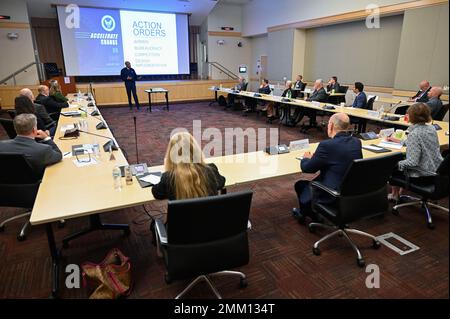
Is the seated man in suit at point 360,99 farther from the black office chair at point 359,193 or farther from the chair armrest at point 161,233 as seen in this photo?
the chair armrest at point 161,233

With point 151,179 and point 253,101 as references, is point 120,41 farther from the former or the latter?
point 151,179

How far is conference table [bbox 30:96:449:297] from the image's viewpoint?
6.31ft

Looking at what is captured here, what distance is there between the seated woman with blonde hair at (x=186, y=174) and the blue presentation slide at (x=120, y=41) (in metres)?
10.4

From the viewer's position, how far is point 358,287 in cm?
210

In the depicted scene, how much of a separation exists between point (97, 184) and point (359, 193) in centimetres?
199

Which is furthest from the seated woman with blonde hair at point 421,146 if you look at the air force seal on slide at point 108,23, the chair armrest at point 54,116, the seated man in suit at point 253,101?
the air force seal on slide at point 108,23

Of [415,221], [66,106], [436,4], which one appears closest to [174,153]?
[415,221]

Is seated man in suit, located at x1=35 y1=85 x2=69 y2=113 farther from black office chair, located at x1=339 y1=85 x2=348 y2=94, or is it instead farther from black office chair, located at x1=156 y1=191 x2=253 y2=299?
black office chair, located at x1=339 y1=85 x2=348 y2=94

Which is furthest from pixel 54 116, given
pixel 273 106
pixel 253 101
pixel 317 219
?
pixel 253 101

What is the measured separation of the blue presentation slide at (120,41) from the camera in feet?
33.4

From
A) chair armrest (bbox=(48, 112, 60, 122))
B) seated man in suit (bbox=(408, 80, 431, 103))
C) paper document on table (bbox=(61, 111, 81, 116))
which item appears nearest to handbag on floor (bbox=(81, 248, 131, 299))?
paper document on table (bbox=(61, 111, 81, 116))

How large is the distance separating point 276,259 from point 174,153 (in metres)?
1.26

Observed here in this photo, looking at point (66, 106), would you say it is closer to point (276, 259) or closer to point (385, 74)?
point (276, 259)

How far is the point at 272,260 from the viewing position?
2402mm
